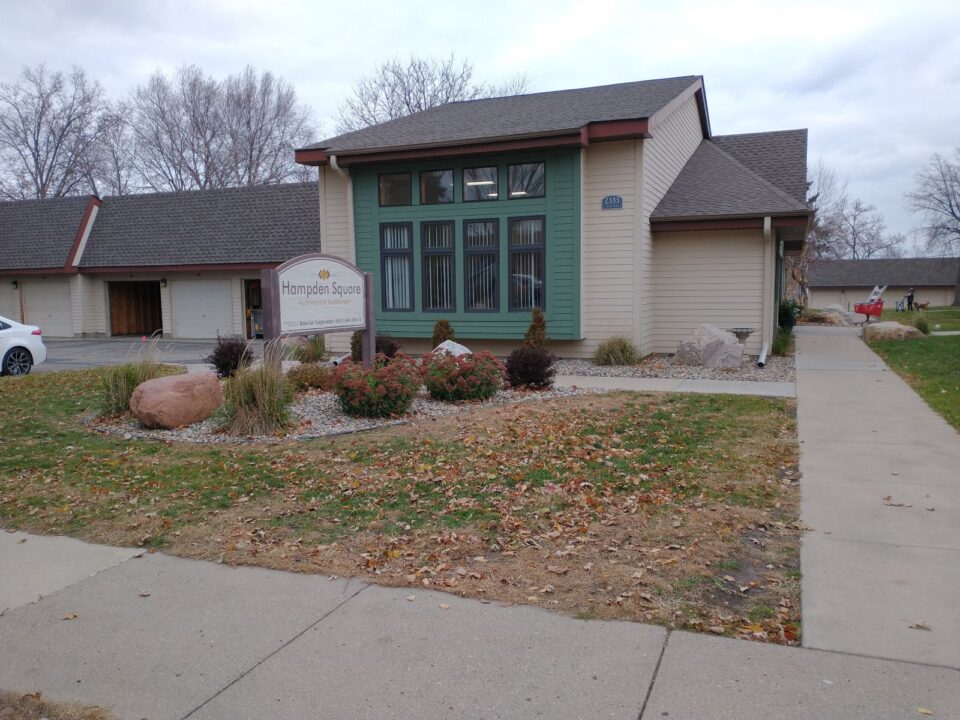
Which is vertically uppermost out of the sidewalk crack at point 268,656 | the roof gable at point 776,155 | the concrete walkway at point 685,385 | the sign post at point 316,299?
the roof gable at point 776,155

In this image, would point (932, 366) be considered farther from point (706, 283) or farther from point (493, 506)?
point (493, 506)

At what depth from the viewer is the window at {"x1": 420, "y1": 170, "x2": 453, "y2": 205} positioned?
1591cm

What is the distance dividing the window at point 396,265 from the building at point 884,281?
205 ft

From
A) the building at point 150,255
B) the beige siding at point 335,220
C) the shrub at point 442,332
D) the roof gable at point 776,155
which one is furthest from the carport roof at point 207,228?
the roof gable at point 776,155

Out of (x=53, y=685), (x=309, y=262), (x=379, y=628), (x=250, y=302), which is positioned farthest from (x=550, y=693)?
(x=250, y=302)

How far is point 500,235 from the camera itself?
15.5m

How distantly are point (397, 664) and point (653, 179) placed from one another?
13948 mm

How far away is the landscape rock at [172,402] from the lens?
8914 mm

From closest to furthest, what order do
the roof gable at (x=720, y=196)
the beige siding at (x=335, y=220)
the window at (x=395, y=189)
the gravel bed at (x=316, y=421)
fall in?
the gravel bed at (x=316, y=421) → the roof gable at (x=720, y=196) → the window at (x=395, y=189) → the beige siding at (x=335, y=220)

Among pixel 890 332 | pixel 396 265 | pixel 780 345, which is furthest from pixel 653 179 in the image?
pixel 890 332

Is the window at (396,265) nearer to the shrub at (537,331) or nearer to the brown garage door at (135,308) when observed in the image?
the shrub at (537,331)

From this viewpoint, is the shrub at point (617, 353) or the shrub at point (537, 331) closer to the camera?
the shrub at point (537, 331)

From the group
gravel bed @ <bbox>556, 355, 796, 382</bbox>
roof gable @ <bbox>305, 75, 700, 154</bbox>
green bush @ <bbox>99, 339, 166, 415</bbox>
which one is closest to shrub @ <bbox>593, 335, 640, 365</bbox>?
gravel bed @ <bbox>556, 355, 796, 382</bbox>

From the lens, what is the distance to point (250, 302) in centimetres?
2462
